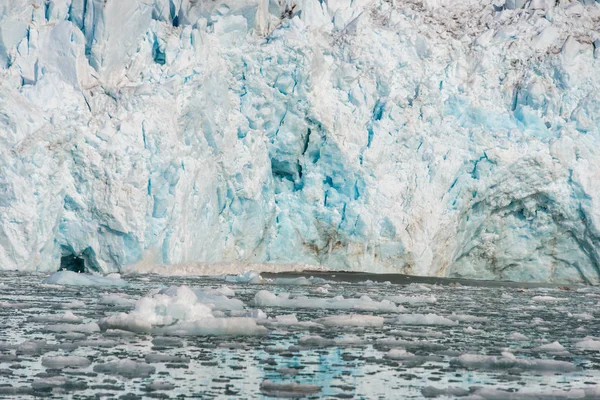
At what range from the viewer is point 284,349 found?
24.9 ft

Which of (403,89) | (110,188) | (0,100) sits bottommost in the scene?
(110,188)

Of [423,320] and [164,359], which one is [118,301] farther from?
[164,359]

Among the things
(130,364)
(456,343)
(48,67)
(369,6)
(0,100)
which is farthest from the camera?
(369,6)

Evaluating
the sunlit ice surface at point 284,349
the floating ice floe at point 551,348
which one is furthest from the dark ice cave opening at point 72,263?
the floating ice floe at point 551,348

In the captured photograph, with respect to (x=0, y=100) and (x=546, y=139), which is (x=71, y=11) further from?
(x=546, y=139)

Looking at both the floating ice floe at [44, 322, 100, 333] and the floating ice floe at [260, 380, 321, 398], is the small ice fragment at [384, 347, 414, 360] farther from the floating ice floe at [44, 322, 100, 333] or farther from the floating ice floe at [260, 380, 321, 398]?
the floating ice floe at [44, 322, 100, 333]

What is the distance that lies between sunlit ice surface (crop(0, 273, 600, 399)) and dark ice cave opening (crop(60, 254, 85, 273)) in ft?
27.3

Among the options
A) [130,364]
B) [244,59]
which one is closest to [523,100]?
[244,59]

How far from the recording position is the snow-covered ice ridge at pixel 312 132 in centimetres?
2017

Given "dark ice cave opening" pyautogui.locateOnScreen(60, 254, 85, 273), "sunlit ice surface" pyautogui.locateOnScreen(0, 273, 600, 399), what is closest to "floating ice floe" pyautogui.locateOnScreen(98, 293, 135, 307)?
"sunlit ice surface" pyautogui.locateOnScreen(0, 273, 600, 399)

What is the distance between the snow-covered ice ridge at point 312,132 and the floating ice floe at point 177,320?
1100 cm

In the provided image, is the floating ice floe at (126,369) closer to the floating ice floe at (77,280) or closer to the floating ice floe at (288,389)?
the floating ice floe at (288,389)

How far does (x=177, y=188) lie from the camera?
67.8ft

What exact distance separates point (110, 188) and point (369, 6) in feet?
32.1
